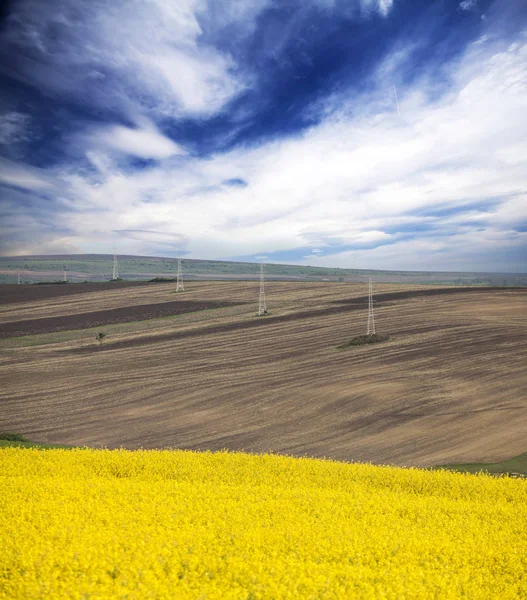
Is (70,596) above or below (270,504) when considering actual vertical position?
above

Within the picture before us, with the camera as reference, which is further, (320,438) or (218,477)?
(320,438)

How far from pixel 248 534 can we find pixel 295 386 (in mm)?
20832

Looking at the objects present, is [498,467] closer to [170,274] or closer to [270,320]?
[270,320]

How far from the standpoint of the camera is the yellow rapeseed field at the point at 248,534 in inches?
228

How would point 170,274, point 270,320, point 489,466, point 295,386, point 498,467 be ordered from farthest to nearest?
point 170,274, point 270,320, point 295,386, point 489,466, point 498,467

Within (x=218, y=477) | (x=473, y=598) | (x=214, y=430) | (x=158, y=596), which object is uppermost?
(x=158, y=596)

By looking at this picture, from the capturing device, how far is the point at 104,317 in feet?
167

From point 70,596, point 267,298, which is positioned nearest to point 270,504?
point 70,596

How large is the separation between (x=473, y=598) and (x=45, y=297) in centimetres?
6479

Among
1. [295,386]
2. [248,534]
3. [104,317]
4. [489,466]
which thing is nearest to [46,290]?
[104,317]

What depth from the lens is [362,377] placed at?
1141 inches

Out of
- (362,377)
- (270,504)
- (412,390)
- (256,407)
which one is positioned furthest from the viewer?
(362,377)

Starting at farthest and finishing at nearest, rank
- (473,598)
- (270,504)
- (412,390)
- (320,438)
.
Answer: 1. (412,390)
2. (320,438)
3. (270,504)
4. (473,598)

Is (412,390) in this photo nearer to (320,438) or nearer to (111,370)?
(320,438)
